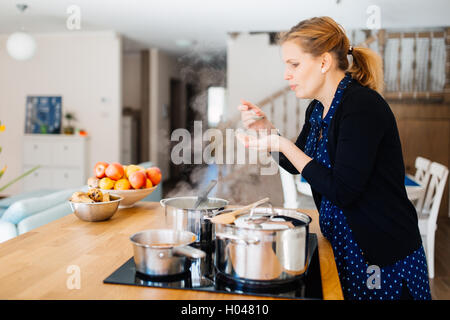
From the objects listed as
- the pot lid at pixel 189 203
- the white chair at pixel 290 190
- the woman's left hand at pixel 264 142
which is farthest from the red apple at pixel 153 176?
the white chair at pixel 290 190

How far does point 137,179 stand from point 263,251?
0.88 metres

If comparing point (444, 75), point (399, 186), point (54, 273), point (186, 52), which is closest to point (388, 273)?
point (399, 186)

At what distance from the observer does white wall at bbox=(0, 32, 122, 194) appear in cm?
613

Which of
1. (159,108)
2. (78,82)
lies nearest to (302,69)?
(78,82)

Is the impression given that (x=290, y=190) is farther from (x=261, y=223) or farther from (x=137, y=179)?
(x=261, y=223)

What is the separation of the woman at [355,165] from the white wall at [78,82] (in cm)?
538

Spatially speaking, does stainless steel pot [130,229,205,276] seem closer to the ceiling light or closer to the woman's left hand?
the woman's left hand

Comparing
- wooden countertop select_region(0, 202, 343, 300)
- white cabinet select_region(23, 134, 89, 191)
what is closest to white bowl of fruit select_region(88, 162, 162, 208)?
wooden countertop select_region(0, 202, 343, 300)

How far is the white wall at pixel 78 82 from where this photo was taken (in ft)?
20.1

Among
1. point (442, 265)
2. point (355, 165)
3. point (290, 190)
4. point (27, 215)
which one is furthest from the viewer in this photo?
point (442, 265)

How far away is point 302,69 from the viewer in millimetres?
1105
